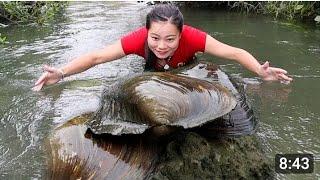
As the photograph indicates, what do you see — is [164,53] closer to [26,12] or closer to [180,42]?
[180,42]

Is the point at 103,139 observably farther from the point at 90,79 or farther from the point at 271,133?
the point at 90,79

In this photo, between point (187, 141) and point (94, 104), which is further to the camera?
point (94, 104)

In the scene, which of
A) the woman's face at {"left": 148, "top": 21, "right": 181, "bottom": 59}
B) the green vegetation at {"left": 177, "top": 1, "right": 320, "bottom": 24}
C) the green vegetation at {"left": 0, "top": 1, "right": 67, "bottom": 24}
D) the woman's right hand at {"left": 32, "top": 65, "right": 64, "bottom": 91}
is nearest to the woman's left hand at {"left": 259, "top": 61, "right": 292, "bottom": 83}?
the woman's face at {"left": 148, "top": 21, "right": 181, "bottom": 59}

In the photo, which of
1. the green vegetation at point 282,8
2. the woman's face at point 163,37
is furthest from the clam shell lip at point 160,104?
the green vegetation at point 282,8

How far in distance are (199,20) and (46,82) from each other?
689 centimetres

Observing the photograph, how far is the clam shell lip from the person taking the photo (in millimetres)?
2623

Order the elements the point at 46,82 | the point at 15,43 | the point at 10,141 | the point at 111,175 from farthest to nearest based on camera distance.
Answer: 1. the point at 15,43
2. the point at 10,141
3. the point at 46,82
4. the point at 111,175

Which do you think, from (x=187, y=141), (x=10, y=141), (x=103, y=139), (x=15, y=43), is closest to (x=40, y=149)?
(x=10, y=141)

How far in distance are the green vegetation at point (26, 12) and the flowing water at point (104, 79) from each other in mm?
250

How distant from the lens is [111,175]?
8.74 feet

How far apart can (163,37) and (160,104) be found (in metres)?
0.78

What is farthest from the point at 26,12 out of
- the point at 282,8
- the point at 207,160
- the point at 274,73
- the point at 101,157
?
the point at 207,160

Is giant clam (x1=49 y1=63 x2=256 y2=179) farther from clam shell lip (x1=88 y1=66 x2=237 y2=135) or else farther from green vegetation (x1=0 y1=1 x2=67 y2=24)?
green vegetation (x1=0 y1=1 x2=67 y2=24)

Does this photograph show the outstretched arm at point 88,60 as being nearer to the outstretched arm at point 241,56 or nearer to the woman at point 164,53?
the woman at point 164,53
